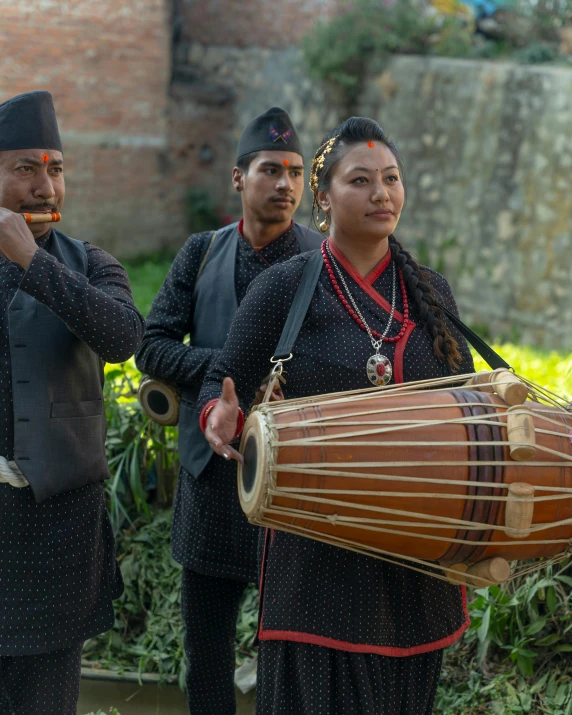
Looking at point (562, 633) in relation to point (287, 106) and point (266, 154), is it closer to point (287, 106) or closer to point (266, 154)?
point (266, 154)

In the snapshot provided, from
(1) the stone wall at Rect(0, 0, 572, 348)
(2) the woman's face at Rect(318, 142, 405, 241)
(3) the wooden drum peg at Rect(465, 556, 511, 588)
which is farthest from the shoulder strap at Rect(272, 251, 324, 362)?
(1) the stone wall at Rect(0, 0, 572, 348)

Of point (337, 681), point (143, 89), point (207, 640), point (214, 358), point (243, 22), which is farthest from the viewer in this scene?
point (243, 22)

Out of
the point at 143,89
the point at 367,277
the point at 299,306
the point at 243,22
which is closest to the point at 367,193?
the point at 367,277

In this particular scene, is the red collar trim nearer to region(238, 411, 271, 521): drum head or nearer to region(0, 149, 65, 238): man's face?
region(238, 411, 271, 521): drum head

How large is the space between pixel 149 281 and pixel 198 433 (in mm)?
7136

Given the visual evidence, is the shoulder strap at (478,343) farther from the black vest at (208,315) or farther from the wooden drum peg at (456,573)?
the black vest at (208,315)

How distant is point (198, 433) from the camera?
10.6 feet

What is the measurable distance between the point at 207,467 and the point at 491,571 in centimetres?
124

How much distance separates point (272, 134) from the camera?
332cm

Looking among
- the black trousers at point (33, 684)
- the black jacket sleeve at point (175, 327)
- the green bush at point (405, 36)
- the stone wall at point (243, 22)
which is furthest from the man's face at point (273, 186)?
the stone wall at point (243, 22)

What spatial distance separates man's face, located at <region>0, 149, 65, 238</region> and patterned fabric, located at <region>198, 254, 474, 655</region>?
1.93ft

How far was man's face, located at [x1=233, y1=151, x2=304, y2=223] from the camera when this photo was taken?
325 cm

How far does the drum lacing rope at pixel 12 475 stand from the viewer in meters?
2.47

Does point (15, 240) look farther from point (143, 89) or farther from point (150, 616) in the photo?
point (143, 89)
